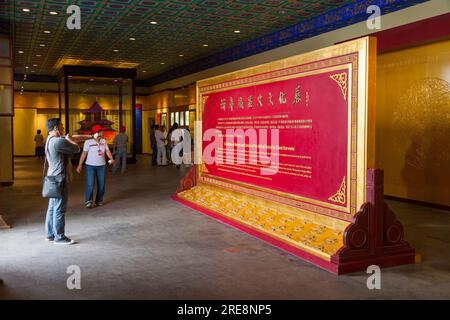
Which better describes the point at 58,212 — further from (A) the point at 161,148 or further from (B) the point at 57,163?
(A) the point at 161,148

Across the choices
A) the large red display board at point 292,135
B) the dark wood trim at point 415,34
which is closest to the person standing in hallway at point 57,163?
the large red display board at point 292,135

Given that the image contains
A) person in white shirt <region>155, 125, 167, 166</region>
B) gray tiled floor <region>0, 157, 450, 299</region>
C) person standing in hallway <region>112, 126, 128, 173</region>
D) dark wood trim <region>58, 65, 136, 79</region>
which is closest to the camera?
gray tiled floor <region>0, 157, 450, 299</region>

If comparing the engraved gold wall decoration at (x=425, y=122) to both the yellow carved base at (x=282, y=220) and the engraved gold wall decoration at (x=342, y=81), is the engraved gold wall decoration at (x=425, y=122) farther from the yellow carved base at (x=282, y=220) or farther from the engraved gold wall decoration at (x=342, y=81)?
the engraved gold wall decoration at (x=342, y=81)

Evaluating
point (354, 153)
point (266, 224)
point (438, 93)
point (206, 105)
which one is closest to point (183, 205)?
point (206, 105)

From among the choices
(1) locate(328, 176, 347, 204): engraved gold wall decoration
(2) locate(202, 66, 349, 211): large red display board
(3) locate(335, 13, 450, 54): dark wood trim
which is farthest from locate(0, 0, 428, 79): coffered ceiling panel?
(1) locate(328, 176, 347, 204): engraved gold wall decoration

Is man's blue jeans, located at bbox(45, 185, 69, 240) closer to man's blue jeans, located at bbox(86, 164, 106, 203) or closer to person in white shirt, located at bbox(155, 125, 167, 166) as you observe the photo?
man's blue jeans, located at bbox(86, 164, 106, 203)

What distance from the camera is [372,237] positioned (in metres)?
4.10

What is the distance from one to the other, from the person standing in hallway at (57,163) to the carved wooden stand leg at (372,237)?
9.91 feet

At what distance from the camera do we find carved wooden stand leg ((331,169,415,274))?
4.00 metres

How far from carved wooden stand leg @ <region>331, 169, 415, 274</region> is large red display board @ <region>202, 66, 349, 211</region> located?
1.43ft

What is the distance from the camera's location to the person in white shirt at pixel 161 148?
1506 cm

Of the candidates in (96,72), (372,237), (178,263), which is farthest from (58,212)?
(96,72)

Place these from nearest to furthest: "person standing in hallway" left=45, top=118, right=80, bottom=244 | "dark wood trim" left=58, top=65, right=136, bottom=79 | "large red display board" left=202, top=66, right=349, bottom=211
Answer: "large red display board" left=202, top=66, right=349, bottom=211 → "person standing in hallway" left=45, top=118, right=80, bottom=244 → "dark wood trim" left=58, top=65, right=136, bottom=79

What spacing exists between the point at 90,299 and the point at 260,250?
2.00m
